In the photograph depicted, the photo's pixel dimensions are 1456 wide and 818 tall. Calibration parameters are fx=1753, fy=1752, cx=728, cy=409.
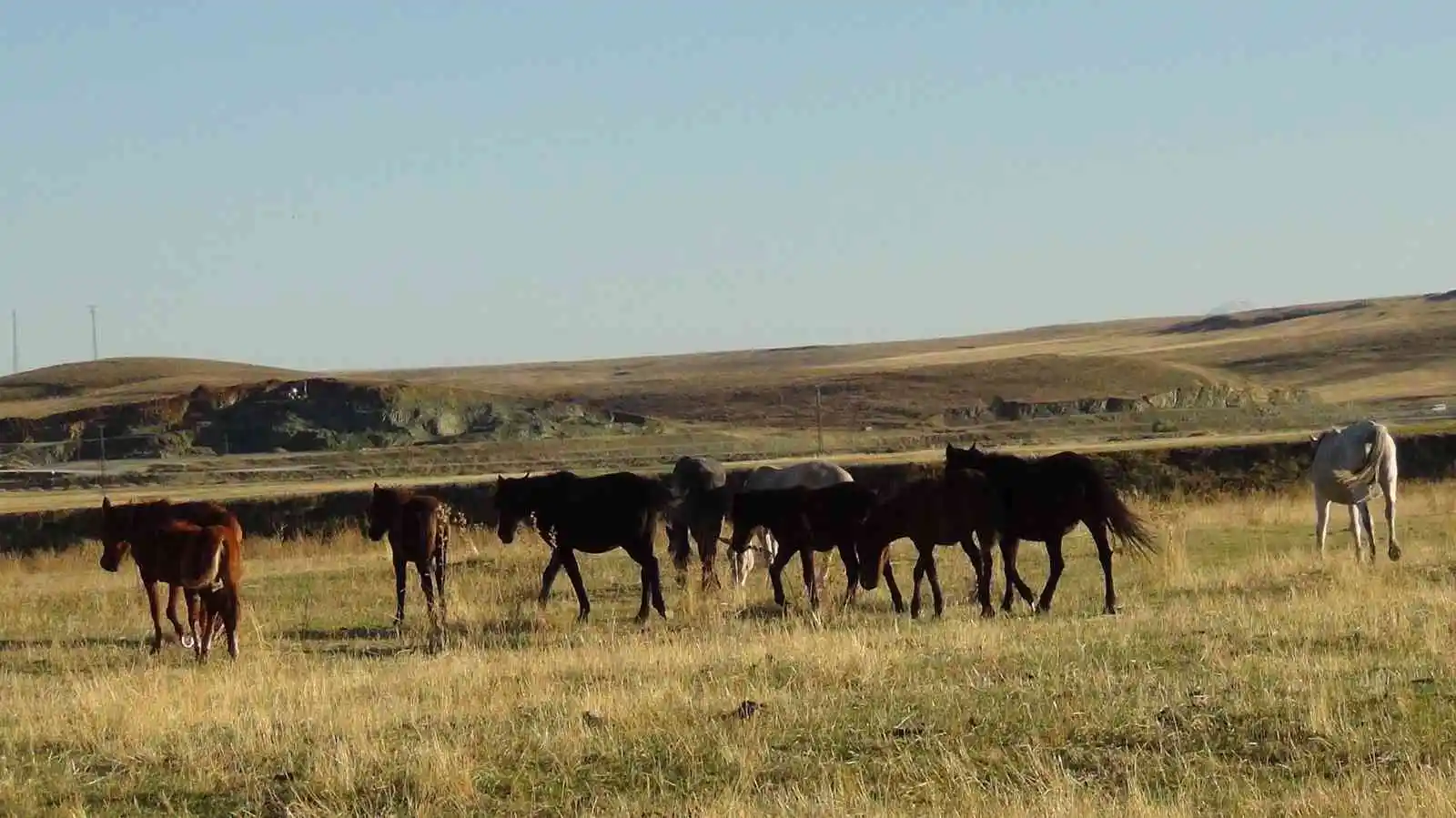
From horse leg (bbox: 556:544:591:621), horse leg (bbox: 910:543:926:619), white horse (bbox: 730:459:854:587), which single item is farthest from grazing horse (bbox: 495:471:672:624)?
horse leg (bbox: 910:543:926:619)

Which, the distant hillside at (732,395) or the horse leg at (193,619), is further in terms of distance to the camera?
the distant hillside at (732,395)

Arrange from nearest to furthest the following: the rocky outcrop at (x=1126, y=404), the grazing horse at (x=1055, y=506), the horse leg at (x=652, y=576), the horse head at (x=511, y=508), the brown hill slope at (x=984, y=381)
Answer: the grazing horse at (x=1055, y=506) < the horse leg at (x=652, y=576) < the horse head at (x=511, y=508) < the rocky outcrop at (x=1126, y=404) < the brown hill slope at (x=984, y=381)

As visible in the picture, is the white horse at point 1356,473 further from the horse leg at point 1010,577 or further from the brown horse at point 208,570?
the brown horse at point 208,570

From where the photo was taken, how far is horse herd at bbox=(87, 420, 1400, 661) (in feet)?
52.0

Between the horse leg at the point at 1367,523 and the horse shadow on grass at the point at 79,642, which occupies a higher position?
the horse leg at the point at 1367,523

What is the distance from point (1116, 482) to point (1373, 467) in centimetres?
1307

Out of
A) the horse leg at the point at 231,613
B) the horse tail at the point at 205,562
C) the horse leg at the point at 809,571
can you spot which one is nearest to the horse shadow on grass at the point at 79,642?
the horse leg at the point at 231,613

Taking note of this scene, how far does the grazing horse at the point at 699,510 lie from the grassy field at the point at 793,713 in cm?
247

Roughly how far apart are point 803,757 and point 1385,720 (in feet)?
10.1

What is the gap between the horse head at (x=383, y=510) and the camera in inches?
731

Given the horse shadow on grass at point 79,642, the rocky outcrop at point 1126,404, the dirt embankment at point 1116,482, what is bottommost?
the rocky outcrop at point 1126,404

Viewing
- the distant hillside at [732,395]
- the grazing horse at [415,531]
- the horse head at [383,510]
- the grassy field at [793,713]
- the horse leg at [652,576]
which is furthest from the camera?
the distant hillside at [732,395]

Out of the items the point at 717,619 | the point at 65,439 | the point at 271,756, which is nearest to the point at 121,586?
the point at 717,619

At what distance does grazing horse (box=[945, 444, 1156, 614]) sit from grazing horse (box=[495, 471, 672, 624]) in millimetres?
3612
